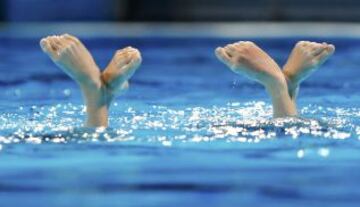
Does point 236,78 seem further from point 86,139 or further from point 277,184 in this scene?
point 277,184

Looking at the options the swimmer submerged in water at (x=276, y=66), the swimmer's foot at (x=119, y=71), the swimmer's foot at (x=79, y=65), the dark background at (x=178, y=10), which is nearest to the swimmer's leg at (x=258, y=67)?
the swimmer submerged in water at (x=276, y=66)

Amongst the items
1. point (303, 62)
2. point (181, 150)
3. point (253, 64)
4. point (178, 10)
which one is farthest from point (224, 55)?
point (178, 10)

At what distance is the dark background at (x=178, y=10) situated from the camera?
13094 mm

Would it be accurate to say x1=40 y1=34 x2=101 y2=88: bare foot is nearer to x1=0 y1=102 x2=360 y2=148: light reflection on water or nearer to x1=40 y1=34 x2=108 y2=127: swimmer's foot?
x1=40 y1=34 x2=108 y2=127: swimmer's foot

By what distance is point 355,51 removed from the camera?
869 cm

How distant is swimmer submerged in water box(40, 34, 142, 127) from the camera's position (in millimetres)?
3432

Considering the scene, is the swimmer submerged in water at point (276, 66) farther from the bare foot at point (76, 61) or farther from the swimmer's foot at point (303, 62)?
the bare foot at point (76, 61)

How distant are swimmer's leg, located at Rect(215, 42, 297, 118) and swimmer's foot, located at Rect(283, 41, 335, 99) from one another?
0.09 metres

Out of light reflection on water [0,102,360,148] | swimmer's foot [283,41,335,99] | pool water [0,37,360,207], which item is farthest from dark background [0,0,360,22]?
swimmer's foot [283,41,335,99]

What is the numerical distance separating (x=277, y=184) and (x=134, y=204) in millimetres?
454

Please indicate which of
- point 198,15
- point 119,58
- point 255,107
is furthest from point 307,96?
point 198,15

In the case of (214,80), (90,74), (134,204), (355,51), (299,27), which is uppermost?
(299,27)

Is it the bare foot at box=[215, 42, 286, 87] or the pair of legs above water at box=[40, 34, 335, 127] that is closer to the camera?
the pair of legs above water at box=[40, 34, 335, 127]

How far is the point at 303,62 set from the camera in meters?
3.72
